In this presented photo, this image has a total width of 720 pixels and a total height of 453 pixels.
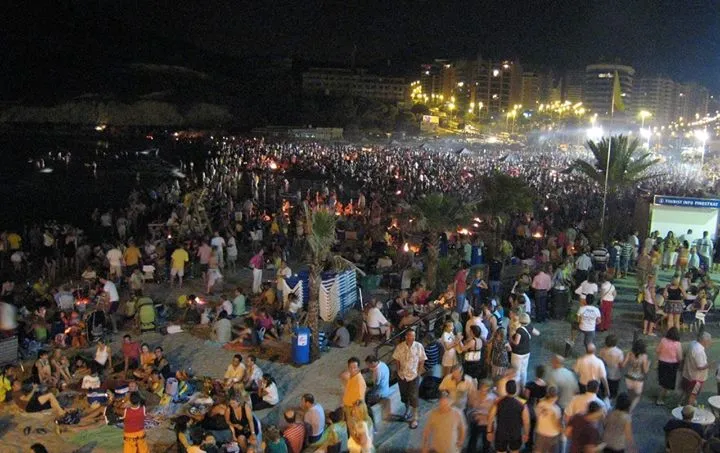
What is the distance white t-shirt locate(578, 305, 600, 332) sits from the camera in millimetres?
8969

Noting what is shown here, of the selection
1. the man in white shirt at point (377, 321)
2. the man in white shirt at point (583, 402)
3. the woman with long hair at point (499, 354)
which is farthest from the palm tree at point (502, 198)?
the man in white shirt at point (583, 402)

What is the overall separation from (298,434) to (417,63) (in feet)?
538

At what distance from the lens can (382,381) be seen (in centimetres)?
752

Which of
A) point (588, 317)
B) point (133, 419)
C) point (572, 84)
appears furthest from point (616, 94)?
point (572, 84)

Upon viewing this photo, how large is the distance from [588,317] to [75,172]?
60.4 m

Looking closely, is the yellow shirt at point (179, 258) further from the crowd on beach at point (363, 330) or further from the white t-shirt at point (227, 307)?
the white t-shirt at point (227, 307)

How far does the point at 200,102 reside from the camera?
10806 centimetres

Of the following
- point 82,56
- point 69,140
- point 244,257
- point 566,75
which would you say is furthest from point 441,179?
point 566,75

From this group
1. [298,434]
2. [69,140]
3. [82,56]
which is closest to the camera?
[298,434]

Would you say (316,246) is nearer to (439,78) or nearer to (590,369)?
(590,369)

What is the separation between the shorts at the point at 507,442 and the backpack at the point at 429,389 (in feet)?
7.88

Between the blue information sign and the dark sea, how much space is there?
22.0 metres

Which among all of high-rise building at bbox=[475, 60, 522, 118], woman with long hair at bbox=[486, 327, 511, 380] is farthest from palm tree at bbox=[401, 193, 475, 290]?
high-rise building at bbox=[475, 60, 522, 118]

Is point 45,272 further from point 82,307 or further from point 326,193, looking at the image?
point 326,193
